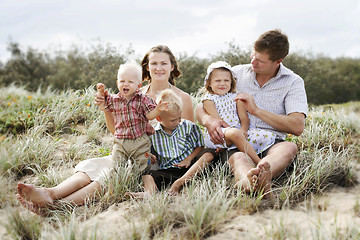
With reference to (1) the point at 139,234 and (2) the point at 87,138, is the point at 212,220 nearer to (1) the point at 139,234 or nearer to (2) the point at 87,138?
(1) the point at 139,234

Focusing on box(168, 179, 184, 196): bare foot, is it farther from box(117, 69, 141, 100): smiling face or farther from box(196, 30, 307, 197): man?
box(117, 69, 141, 100): smiling face

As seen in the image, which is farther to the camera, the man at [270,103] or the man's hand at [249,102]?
the man's hand at [249,102]

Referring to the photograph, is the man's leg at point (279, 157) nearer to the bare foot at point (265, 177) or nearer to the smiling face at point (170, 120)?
the bare foot at point (265, 177)

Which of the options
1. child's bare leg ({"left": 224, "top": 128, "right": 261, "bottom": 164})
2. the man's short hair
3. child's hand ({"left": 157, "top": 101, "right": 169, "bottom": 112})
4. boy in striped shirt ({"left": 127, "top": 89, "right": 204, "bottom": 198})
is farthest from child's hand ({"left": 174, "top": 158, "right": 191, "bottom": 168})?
the man's short hair

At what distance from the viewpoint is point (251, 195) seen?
292 centimetres

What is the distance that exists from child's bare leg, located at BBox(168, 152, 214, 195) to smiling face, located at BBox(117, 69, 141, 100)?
0.99 m

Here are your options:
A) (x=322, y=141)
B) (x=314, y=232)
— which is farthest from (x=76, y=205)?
(x=322, y=141)

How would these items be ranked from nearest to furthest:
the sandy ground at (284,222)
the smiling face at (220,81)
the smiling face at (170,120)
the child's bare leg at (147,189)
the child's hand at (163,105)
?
the sandy ground at (284,222) < the child's bare leg at (147,189) < the child's hand at (163,105) < the smiling face at (170,120) < the smiling face at (220,81)

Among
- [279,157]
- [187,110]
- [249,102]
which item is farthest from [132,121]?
[279,157]

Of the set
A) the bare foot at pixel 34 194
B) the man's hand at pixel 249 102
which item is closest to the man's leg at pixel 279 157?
the man's hand at pixel 249 102

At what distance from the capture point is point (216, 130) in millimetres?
3570

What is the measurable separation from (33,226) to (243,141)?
6.81ft

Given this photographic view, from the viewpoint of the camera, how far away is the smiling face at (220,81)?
3790 mm

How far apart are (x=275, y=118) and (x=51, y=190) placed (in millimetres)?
2383
